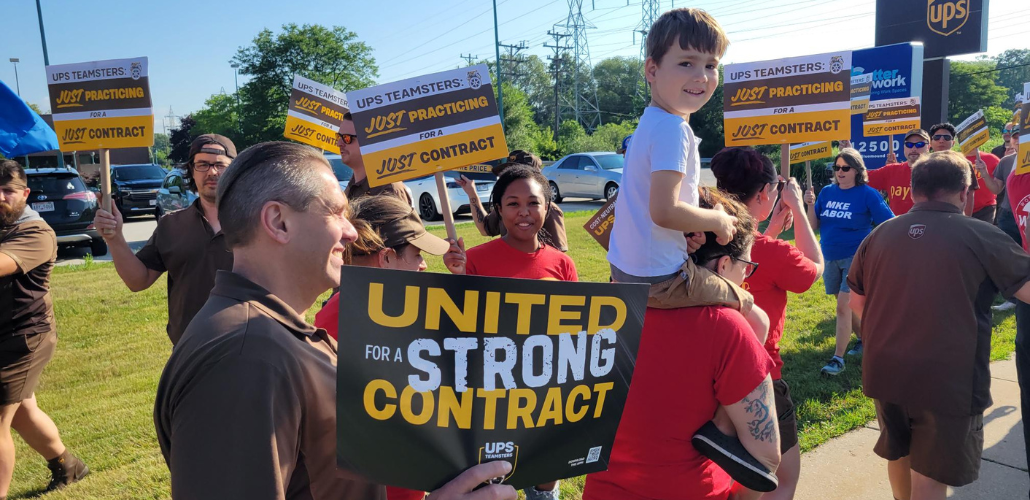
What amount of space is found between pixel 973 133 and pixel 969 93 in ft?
207

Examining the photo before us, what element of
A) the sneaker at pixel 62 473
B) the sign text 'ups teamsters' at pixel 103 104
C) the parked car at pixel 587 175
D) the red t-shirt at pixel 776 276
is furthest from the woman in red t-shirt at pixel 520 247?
the parked car at pixel 587 175

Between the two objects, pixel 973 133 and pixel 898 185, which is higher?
pixel 973 133

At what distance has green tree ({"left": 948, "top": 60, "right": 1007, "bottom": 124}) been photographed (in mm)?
58688

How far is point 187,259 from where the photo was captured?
351cm

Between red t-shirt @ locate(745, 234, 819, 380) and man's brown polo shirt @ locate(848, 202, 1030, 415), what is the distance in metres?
0.47

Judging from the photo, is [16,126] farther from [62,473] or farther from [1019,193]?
[1019,193]

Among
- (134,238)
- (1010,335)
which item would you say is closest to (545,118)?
(134,238)

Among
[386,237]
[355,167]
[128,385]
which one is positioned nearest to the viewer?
[386,237]

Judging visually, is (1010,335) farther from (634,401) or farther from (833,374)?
(634,401)

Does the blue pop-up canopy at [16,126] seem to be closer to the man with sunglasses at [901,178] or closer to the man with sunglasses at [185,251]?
the man with sunglasses at [185,251]

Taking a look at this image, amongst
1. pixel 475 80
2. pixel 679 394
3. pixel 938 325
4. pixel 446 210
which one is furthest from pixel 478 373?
pixel 475 80

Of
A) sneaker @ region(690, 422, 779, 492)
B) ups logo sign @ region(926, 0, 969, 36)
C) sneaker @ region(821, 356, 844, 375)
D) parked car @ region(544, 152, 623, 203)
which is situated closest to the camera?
sneaker @ region(690, 422, 779, 492)

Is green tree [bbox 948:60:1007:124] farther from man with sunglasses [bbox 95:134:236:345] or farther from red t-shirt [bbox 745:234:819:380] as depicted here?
man with sunglasses [bbox 95:134:236:345]

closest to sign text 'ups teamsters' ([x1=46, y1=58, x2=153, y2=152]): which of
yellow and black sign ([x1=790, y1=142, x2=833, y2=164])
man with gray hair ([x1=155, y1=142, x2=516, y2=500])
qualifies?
man with gray hair ([x1=155, y1=142, x2=516, y2=500])
